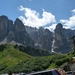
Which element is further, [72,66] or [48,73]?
[72,66]

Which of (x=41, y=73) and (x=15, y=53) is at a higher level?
(x=15, y=53)

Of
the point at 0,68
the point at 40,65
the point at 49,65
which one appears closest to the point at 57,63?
the point at 49,65

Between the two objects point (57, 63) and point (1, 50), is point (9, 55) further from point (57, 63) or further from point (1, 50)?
point (57, 63)

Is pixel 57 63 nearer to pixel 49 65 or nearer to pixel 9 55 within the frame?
pixel 49 65

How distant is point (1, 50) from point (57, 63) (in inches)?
4334

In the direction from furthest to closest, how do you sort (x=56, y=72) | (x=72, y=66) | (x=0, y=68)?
(x=0, y=68) → (x=72, y=66) → (x=56, y=72)

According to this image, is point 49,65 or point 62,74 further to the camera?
point 49,65

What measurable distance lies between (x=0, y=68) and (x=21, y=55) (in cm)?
4091

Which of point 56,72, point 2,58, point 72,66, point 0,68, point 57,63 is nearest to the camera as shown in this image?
point 56,72

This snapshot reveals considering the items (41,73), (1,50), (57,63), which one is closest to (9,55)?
(1,50)

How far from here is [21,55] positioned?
162250 millimetres

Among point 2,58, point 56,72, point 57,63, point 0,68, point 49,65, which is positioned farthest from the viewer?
point 2,58

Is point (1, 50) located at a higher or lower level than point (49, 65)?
higher

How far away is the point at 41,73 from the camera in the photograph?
25266mm
